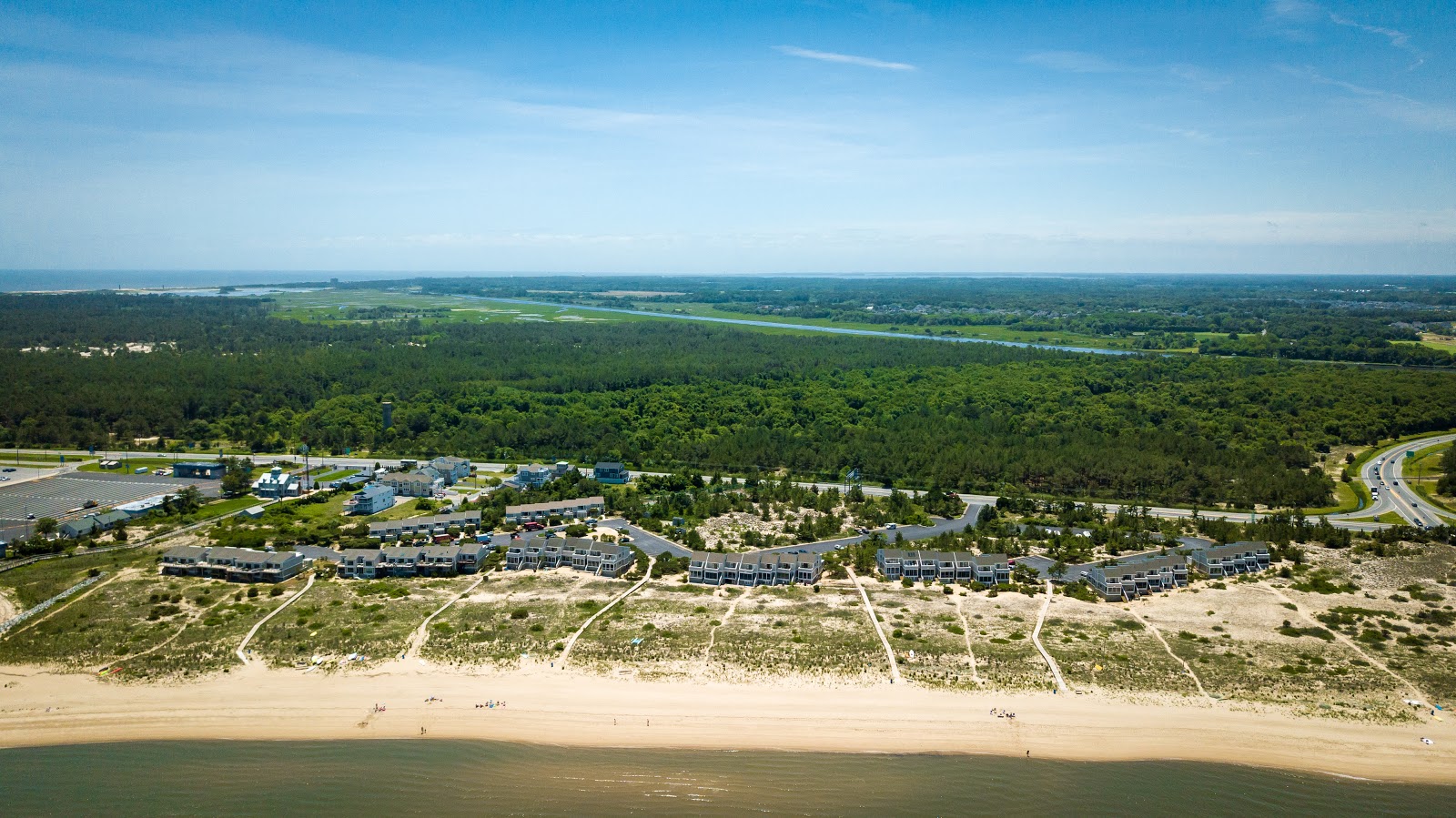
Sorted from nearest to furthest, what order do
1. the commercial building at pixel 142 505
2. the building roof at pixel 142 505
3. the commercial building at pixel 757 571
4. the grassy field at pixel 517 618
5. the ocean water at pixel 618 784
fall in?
the ocean water at pixel 618 784, the grassy field at pixel 517 618, the commercial building at pixel 757 571, the commercial building at pixel 142 505, the building roof at pixel 142 505

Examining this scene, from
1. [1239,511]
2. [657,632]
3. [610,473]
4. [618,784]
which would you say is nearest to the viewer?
[618,784]

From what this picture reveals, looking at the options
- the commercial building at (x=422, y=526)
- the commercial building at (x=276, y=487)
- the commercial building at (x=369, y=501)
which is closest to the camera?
the commercial building at (x=422, y=526)

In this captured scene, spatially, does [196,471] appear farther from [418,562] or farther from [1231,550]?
[1231,550]

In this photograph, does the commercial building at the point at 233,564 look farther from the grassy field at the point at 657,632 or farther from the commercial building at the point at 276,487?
the grassy field at the point at 657,632

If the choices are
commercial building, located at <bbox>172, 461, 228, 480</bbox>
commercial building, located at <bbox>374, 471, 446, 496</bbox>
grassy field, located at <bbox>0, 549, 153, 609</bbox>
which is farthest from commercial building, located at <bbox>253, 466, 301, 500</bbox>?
grassy field, located at <bbox>0, 549, 153, 609</bbox>

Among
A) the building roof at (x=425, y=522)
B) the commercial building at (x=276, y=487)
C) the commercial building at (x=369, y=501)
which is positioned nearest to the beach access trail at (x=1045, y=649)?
the building roof at (x=425, y=522)

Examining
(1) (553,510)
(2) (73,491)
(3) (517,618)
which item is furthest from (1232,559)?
(2) (73,491)

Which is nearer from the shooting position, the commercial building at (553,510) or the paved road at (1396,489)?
the commercial building at (553,510)
